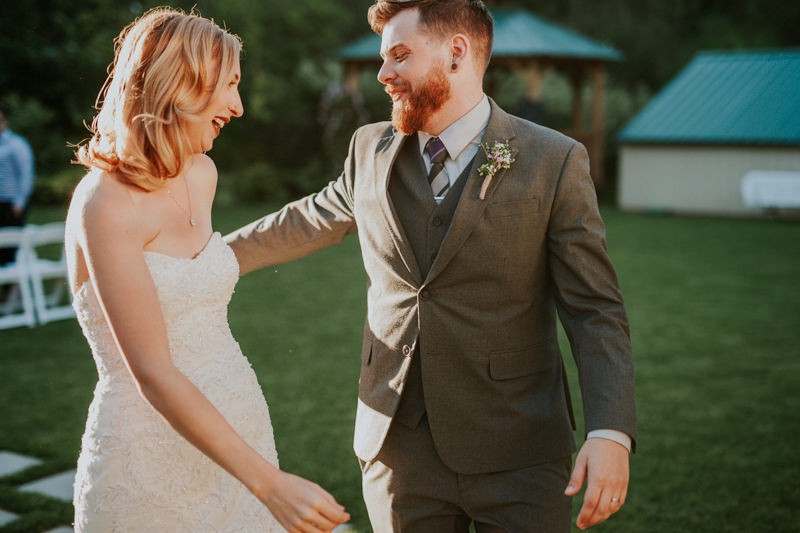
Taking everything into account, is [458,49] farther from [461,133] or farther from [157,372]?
[157,372]

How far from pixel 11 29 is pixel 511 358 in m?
15.3

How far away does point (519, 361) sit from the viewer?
2.56 meters

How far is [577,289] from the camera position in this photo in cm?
243

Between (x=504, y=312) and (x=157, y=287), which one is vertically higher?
(x=157, y=287)

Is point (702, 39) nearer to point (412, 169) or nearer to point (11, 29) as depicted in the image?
point (11, 29)

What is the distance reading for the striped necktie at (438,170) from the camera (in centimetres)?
263

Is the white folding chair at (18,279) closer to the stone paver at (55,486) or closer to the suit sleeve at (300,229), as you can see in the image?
the stone paver at (55,486)

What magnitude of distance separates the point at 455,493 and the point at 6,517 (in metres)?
2.80

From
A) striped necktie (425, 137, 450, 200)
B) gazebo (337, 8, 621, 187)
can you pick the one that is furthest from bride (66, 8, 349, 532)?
gazebo (337, 8, 621, 187)

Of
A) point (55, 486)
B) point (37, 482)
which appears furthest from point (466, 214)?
point (37, 482)

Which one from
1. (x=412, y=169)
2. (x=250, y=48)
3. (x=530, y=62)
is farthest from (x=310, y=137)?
(x=412, y=169)

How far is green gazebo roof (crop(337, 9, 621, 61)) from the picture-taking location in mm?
23453

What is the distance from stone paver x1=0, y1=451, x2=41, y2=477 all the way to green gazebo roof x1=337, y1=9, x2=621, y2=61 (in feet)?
63.4

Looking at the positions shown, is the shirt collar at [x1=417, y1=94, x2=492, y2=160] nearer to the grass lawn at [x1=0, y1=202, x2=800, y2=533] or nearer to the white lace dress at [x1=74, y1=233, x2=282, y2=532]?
the white lace dress at [x1=74, y1=233, x2=282, y2=532]
